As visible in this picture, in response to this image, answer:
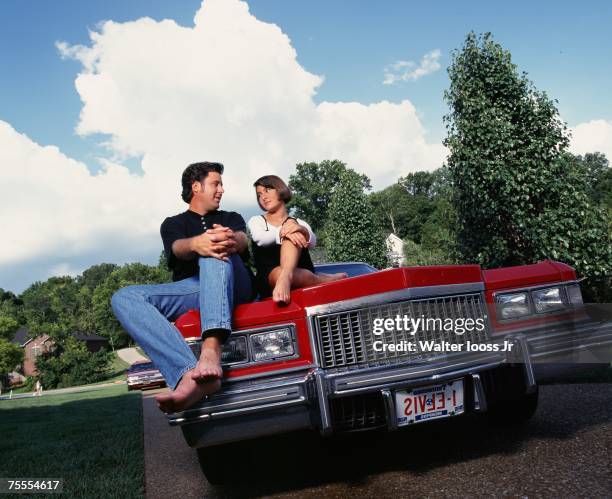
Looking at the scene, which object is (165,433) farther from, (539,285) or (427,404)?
(539,285)

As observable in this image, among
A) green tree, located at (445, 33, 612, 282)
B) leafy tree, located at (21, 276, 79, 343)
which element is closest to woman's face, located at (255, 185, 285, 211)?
green tree, located at (445, 33, 612, 282)

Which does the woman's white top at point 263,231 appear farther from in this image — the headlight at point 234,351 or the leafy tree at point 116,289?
the leafy tree at point 116,289

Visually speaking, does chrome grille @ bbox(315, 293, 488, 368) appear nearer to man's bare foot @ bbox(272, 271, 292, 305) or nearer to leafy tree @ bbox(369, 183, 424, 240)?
man's bare foot @ bbox(272, 271, 292, 305)

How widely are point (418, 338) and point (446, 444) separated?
3.54 ft

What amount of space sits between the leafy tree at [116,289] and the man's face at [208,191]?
72.6 meters

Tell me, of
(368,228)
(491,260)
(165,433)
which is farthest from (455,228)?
(368,228)

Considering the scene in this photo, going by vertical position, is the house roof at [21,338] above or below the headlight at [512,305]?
above

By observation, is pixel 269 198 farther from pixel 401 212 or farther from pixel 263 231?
pixel 401 212

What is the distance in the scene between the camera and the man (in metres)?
2.64

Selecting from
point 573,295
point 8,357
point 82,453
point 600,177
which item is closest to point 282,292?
point 573,295

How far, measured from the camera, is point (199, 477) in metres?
3.69

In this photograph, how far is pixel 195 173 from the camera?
349 cm

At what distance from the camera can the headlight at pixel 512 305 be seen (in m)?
3.24

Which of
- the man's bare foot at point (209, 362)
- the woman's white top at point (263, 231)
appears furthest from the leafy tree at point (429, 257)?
the man's bare foot at point (209, 362)
